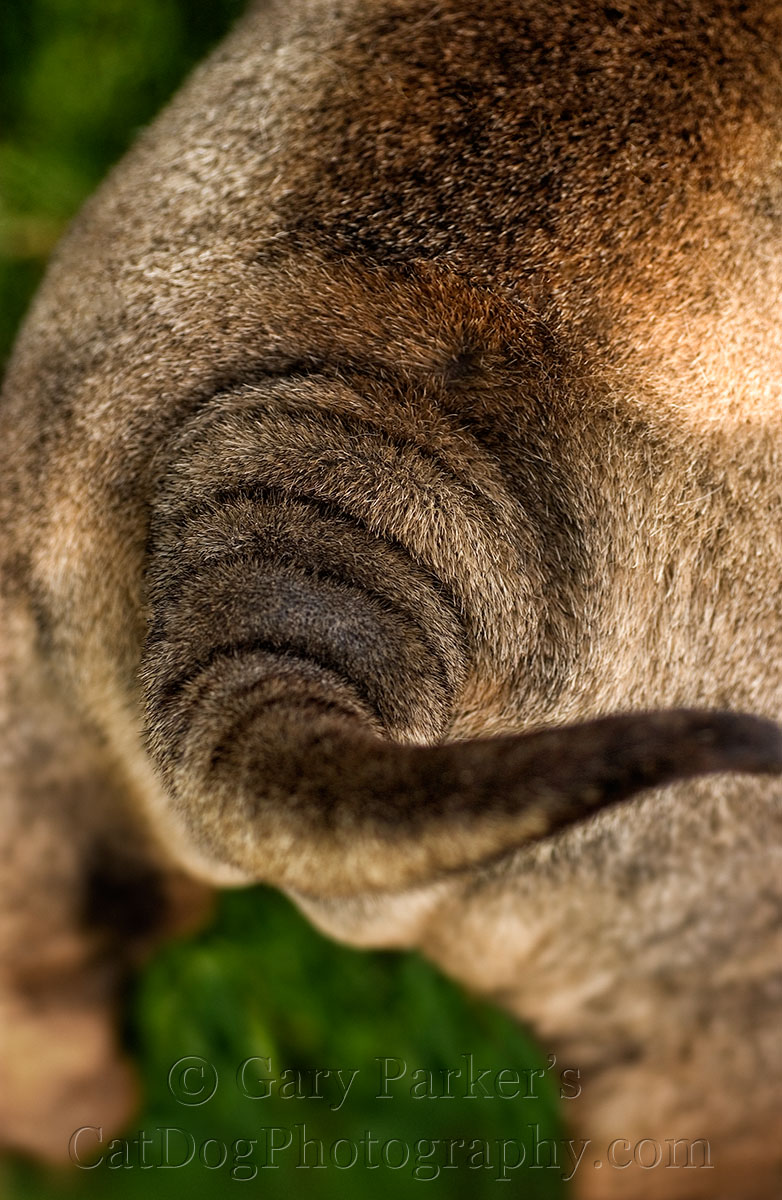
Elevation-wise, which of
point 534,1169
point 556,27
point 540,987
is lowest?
point 534,1169

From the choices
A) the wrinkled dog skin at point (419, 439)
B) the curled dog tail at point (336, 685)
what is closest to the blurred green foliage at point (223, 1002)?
the wrinkled dog skin at point (419, 439)

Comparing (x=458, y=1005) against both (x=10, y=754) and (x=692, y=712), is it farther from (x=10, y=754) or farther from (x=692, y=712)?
(x=692, y=712)

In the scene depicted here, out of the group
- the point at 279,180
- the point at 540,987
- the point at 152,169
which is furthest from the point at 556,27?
the point at 540,987

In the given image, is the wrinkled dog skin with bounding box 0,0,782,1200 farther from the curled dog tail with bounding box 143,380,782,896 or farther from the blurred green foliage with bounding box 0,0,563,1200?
the blurred green foliage with bounding box 0,0,563,1200

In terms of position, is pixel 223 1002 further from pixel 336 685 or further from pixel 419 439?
pixel 419 439

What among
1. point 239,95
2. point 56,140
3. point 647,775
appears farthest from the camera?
point 56,140

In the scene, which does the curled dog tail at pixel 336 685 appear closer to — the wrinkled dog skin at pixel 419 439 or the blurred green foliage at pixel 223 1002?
the wrinkled dog skin at pixel 419 439

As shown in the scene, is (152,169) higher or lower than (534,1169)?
higher
